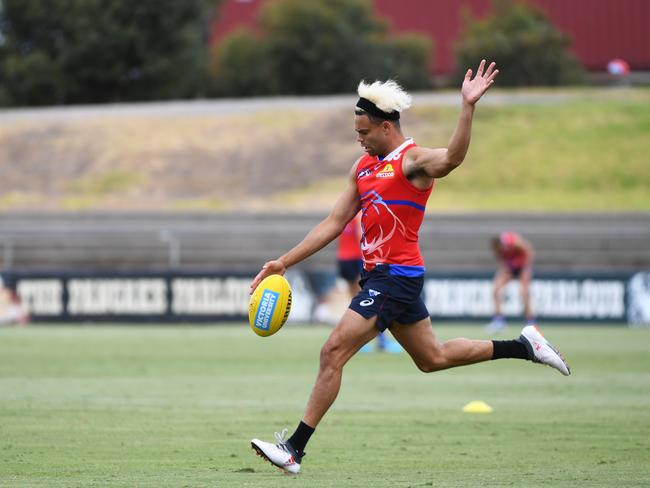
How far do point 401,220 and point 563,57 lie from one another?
61337mm

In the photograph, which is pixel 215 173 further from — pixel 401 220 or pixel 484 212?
pixel 401 220

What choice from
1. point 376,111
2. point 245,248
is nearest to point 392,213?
point 376,111

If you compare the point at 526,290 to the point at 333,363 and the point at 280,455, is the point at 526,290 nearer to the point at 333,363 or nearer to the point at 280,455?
the point at 333,363

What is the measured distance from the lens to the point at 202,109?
178 feet

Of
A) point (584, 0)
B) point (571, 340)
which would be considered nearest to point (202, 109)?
point (584, 0)

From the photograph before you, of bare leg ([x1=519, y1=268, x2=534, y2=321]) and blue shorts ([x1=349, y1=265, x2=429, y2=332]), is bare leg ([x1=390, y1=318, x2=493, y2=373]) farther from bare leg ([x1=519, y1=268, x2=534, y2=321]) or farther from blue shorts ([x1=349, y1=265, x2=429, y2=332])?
bare leg ([x1=519, y1=268, x2=534, y2=321])

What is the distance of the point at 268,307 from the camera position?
8.83 meters

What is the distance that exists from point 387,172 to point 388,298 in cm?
86

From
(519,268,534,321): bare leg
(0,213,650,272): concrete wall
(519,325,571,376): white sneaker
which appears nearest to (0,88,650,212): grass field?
(0,213,650,272): concrete wall

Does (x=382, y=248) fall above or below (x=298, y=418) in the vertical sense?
above

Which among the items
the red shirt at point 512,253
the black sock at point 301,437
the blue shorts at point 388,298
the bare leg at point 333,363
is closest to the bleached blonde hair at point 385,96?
the blue shorts at point 388,298

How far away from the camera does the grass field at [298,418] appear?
8406 mm

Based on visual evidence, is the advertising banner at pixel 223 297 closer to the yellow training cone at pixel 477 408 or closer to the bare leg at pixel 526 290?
the bare leg at pixel 526 290

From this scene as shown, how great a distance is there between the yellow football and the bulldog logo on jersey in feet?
3.33
